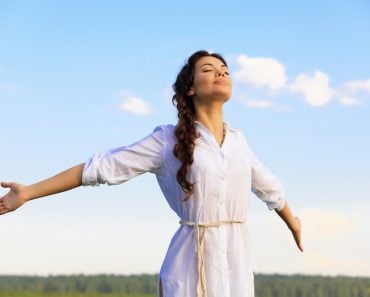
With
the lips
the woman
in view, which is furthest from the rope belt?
the lips

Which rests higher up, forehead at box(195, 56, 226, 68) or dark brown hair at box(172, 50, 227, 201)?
forehead at box(195, 56, 226, 68)

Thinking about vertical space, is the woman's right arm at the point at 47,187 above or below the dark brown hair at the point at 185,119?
below

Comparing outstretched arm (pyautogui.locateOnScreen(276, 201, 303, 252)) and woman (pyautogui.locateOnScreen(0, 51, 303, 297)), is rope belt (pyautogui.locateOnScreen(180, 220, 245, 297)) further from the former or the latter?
outstretched arm (pyautogui.locateOnScreen(276, 201, 303, 252))

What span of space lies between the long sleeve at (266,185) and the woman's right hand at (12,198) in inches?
51.5

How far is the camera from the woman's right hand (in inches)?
147

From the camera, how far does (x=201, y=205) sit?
367 cm

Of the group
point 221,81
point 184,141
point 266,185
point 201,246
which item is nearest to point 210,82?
point 221,81

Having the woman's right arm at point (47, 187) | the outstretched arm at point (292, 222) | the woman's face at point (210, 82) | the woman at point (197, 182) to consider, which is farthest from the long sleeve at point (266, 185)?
the woman's right arm at point (47, 187)

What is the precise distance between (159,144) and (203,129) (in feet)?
0.84

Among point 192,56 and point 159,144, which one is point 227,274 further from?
point 192,56

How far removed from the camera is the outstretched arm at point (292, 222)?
445cm

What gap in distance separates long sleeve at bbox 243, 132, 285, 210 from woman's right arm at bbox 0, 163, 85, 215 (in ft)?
3.34

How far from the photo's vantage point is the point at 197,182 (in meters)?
3.64

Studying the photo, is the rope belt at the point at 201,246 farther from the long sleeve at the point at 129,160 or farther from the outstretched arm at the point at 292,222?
the outstretched arm at the point at 292,222
